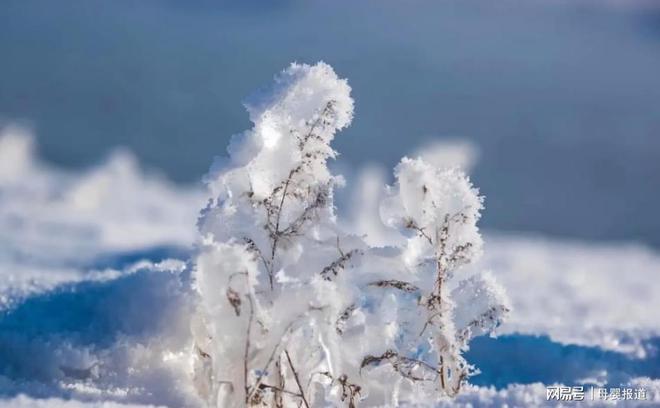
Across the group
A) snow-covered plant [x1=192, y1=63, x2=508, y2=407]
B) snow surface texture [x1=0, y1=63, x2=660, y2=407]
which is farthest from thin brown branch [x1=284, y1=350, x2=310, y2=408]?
snow surface texture [x1=0, y1=63, x2=660, y2=407]

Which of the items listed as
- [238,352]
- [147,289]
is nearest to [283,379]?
[238,352]

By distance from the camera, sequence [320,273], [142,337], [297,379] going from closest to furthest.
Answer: [297,379] < [320,273] < [142,337]

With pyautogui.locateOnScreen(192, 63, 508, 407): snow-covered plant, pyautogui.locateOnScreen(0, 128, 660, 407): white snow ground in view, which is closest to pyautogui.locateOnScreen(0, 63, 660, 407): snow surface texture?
pyautogui.locateOnScreen(0, 128, 660, 407): white snow ground

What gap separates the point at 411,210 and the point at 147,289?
1291mm

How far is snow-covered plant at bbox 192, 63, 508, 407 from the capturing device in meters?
3.18

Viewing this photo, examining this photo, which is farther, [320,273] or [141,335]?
[141,335]

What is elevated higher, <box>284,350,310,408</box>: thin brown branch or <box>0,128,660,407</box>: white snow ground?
<box>0,128,660,407</box>: white snow ground

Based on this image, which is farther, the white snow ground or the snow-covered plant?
the white snow ground

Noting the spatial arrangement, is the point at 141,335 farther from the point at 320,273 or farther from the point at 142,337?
the point at 320,273

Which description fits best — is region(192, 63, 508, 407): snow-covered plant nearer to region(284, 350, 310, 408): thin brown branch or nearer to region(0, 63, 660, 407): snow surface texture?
region(284, 350, 310, 408): thin brown branch

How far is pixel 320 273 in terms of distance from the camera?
3.33 m

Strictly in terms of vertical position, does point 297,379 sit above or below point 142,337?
below

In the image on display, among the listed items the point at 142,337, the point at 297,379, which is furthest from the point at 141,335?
the point at 297,379

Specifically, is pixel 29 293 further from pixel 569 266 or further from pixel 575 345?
pixel 569 266
